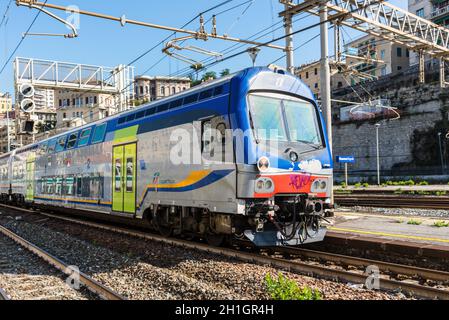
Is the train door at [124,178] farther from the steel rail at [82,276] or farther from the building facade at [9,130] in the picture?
the building facade at [9,130]

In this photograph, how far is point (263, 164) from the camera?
27.5 feet

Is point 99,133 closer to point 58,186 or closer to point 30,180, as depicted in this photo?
point 58,186

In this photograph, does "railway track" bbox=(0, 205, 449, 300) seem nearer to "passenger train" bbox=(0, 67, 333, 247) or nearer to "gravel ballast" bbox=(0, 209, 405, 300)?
"gravel ballast" bbox=(0, 209, 405, 300)

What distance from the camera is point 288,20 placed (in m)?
14.4

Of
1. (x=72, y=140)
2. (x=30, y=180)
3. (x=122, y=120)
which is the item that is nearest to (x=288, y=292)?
(x=122, y=120)

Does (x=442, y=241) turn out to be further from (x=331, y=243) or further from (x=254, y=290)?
(x=254, y=290)

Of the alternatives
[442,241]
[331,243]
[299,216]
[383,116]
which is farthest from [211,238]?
[383,116]

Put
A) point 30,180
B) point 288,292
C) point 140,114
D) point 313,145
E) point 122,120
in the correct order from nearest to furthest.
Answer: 1. point 288,292
2. point 313,145
3. point 140,114
4. point 122,120
5. point 30,180

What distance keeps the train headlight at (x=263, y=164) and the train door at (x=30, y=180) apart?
1703cm

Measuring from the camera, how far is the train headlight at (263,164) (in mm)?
8305

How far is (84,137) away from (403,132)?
139 feet

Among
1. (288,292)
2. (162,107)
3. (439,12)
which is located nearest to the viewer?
(288,292)

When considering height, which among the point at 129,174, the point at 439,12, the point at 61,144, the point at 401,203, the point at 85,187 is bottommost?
the point at 401,203
